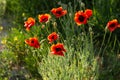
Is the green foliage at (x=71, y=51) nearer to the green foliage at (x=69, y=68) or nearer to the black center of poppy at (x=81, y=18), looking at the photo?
the green foliage at (x=69, y=68)

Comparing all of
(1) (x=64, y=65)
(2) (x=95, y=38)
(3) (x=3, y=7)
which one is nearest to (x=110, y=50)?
(2) (x=95, y=38)

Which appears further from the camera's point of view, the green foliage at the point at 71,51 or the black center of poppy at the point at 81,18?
the green foliage at the point at 71,51

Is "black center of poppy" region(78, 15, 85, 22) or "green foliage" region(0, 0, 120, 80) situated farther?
"green foliage" region(0, 0, 120, 80)

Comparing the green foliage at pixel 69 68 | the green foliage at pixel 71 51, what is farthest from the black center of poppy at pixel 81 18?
the green foliage at pixel 69 68

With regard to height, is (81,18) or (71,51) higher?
(81,18)

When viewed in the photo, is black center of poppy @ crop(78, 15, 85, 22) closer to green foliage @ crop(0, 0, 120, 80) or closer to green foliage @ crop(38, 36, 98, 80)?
green foliage @ crop(0, 0, 120, 80)

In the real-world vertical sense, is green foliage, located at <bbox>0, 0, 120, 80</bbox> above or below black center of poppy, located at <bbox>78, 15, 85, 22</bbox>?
below

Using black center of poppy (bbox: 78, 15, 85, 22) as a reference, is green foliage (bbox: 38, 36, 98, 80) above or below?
below

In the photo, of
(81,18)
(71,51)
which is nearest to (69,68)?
(71,51)

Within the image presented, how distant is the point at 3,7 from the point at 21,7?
1.09 ft

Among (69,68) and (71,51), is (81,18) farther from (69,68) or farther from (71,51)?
(69,68)

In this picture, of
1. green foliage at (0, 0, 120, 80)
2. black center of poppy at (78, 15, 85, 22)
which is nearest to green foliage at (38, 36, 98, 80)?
green foliage at (0, 0, 120, 80)

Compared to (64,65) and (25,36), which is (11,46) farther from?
(64,65)

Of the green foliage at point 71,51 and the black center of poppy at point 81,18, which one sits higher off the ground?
the black center of poppy at point 81,18
